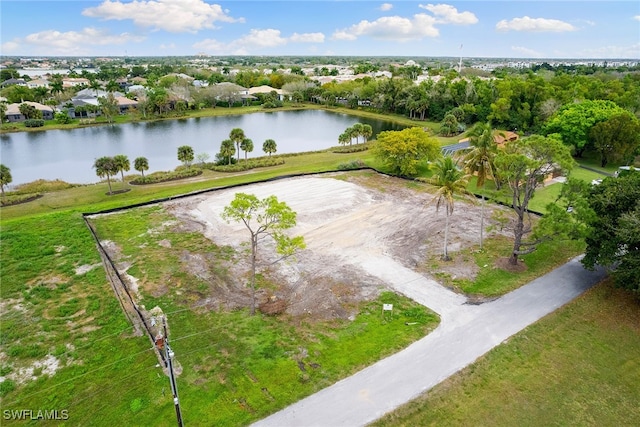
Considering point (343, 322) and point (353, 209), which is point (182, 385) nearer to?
point (343, 322)

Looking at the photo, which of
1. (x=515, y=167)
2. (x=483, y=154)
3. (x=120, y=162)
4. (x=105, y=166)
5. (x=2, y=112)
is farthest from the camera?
(x=2, y=112)

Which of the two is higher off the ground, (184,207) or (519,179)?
(519,179)

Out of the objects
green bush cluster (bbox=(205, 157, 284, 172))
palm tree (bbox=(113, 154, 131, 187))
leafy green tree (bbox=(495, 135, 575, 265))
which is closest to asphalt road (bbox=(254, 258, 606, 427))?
leafy green tree (bbox=(495, 135, 575, 265))

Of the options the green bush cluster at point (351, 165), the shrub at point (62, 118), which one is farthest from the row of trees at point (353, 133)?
the shrub at point (62, 118)

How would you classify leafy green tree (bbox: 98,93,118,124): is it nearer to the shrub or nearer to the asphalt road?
the shrub

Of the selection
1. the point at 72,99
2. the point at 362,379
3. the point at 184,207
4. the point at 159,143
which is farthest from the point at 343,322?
the point at 72,99

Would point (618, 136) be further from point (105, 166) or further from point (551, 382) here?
point (105, 166)

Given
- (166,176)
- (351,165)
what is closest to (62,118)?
(166,176)
